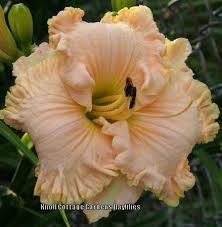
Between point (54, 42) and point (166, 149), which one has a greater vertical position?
point (54, 42)

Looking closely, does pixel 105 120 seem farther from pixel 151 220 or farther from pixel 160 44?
pixel 151 220

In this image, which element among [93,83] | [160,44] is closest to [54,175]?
[93,83]

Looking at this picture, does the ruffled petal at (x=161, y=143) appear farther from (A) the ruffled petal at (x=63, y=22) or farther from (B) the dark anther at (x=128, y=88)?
(A) the ruffled petal at (x=63, y=22)

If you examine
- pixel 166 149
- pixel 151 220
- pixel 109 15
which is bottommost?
pixel 151 220

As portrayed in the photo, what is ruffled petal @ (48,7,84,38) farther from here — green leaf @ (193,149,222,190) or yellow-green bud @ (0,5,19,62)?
green leaf @ (193,149,222,190)

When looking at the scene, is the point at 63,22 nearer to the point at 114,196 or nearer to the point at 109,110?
the point at 109,110

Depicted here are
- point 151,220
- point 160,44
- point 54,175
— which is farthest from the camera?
point 151,220

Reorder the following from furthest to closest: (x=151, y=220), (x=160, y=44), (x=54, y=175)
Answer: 1. (x=151, y=220)
2. (x=160, y=44)
3. (x=54, y=175)
